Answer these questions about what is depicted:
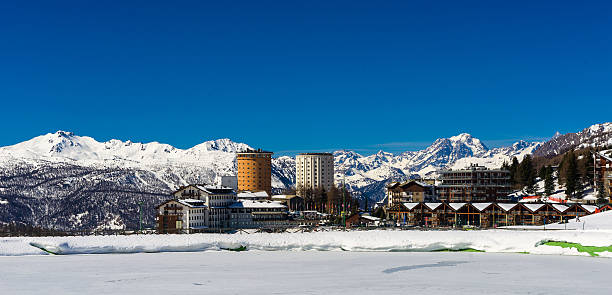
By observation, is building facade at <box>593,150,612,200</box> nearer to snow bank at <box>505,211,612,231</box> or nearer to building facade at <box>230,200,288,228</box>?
snow bank at <box>505,211,612,231</box>

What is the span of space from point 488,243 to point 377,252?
895cm

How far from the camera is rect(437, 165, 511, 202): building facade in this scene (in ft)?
471

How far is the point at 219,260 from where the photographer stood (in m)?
40.1

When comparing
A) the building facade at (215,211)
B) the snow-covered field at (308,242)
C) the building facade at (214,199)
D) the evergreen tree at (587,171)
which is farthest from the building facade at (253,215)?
the snow-covered field at (308,242)

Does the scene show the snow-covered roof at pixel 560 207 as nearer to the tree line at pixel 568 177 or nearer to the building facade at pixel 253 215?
the tree line at pixel 568 177

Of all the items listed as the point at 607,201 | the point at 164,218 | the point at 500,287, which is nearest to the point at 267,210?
the point at 164,218

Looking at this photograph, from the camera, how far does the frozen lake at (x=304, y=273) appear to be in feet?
91.1

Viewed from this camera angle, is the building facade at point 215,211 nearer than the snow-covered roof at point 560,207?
No

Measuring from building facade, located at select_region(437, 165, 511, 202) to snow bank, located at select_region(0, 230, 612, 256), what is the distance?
3897 inches

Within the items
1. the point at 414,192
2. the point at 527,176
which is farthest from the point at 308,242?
the point at 527,176

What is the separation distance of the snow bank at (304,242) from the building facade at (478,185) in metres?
99.0

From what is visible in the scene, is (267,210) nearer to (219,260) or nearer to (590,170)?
(590,170)

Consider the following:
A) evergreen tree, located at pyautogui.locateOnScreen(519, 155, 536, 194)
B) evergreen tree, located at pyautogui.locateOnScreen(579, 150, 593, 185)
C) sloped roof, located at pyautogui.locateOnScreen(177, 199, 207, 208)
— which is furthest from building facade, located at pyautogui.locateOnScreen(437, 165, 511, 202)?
sloped roof, located at pyautogui.locateOnScreen(177, 199, 207, 208)

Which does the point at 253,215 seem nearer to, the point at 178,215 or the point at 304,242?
the point at 178,215
